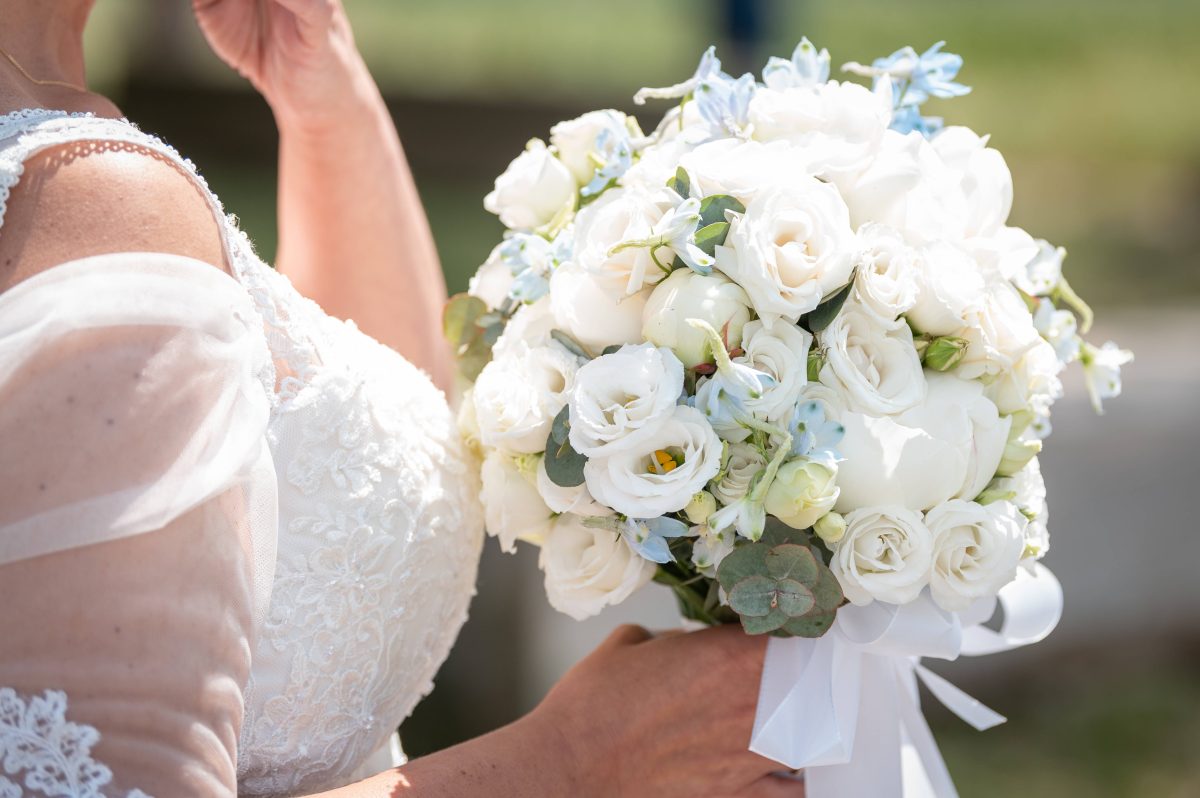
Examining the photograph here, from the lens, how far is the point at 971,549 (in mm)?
1511

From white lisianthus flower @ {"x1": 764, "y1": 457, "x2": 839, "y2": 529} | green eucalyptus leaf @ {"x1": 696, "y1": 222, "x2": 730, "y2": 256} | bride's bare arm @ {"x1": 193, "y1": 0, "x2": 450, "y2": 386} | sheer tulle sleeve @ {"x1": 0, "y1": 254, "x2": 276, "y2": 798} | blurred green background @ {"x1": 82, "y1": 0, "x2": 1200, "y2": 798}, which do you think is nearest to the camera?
sheer tulle sleeve @ {"x1": 0, "y1": 254, "x2": 276, "y2": 798}

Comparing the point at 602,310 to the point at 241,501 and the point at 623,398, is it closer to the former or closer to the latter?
the point at 623,398

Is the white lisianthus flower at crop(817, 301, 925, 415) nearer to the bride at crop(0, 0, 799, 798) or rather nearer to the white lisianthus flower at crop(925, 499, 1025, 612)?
the white lisianthus flower at crop(925, 499, 1025, 612)

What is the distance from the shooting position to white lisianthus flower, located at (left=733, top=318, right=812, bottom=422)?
140cm

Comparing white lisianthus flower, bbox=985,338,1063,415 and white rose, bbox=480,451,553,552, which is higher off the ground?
white lisianthus flower, bbox=985,338,1063,415

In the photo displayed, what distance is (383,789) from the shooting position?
144cm

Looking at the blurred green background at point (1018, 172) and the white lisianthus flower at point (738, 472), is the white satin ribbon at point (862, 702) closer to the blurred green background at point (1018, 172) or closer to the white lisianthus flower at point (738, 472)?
the white lisianthus flower at point (738, 472)

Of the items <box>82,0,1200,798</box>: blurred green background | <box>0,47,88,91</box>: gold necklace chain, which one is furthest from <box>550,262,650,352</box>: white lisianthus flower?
<box>82,0,1200,798</box>: blurred green background

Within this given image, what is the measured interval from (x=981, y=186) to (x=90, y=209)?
44.6 inches

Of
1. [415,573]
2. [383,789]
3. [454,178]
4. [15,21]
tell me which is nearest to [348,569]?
[415,573]

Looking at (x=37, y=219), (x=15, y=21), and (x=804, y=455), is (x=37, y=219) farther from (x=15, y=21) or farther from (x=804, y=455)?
(x=804, y=455)

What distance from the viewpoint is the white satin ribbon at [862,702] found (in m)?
1.54

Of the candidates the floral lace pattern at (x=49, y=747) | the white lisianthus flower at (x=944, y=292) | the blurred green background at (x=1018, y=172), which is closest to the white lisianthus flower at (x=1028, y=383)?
the white lisianthus flower at (x=944, y=292)

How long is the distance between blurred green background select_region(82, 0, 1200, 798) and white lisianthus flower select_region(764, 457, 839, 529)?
2.31m
